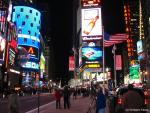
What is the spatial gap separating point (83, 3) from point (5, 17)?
3479 centimetres

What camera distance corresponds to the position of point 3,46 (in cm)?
9238

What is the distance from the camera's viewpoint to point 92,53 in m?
102

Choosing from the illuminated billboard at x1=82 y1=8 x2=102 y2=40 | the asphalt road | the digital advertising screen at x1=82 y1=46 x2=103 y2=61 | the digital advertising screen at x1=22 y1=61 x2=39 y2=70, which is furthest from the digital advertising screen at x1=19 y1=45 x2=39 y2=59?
the asphalt road

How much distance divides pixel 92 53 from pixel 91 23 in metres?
9.21

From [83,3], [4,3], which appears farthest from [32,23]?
[4,3]

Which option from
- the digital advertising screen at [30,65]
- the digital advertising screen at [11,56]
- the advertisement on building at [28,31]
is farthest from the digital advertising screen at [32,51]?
the digital advertising screen at [11,56]

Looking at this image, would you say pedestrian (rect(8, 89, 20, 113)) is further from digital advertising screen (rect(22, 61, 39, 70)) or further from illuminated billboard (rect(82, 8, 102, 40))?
digital advertising screen (rect(22, 61, 39, 70))

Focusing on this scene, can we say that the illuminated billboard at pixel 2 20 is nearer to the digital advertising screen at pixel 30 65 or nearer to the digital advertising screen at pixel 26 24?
the digital advertising screen at pixel 30 65

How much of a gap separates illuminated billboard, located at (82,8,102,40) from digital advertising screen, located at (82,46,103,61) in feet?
13.4

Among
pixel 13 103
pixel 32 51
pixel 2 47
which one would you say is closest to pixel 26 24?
pixel 32 51

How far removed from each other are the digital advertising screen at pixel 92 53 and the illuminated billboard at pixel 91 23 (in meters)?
4.08

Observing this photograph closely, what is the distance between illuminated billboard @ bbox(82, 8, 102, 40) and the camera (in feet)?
307

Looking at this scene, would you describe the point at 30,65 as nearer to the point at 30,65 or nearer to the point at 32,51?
the point at 30,65

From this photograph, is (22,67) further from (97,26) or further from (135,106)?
(135,106)
